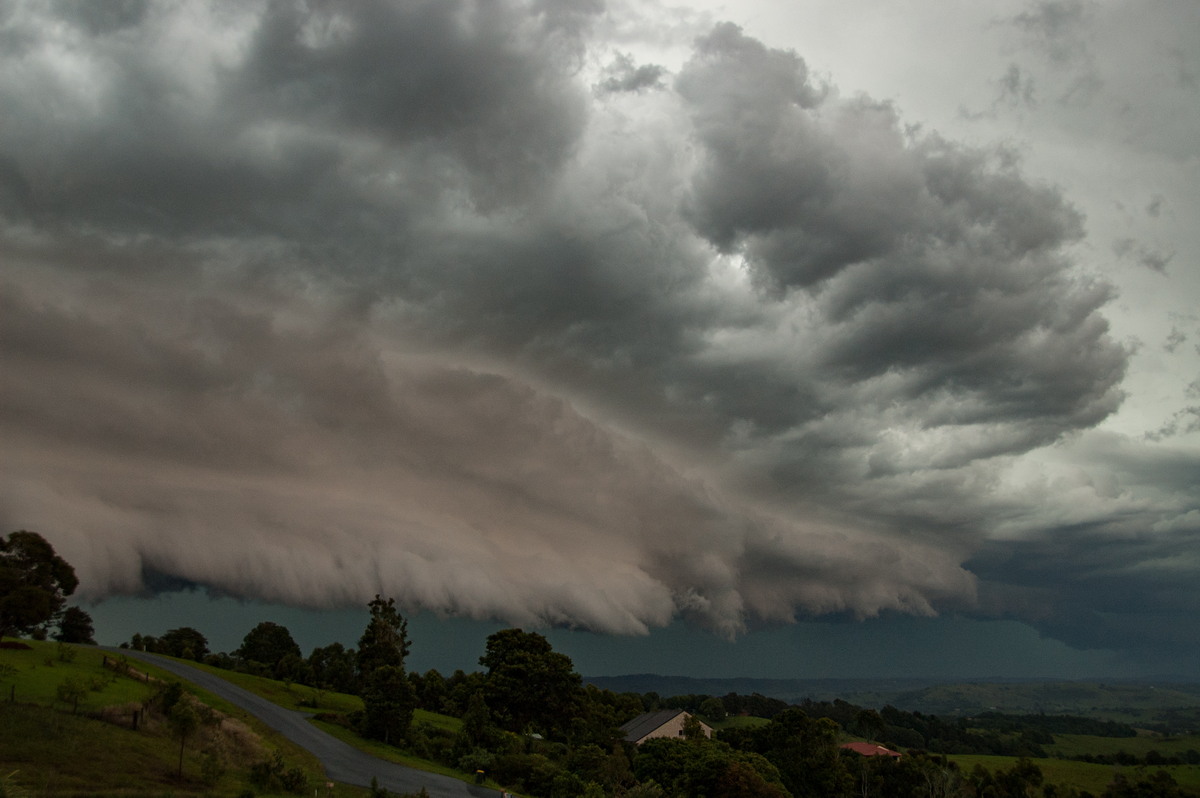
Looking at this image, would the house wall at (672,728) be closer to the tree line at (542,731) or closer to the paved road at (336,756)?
the tree line at (542,731)

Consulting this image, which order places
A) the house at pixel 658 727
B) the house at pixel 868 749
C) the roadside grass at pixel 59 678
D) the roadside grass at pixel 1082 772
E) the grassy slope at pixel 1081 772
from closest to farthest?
the roadside grass at pixel 59 678 → the house at pixel 658 727 → the house at pixel 868 749 → the roadside grass at pixel 1082 772 → the grassy slope at pixel 1081 772

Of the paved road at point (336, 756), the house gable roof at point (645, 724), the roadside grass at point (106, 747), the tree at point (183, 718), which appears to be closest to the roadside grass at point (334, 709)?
the paved road at point (336, 756)

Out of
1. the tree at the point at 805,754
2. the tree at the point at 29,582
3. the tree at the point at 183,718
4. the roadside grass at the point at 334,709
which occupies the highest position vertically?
the tree at the point at 29,582

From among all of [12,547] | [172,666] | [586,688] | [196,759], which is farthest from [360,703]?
[196,759]

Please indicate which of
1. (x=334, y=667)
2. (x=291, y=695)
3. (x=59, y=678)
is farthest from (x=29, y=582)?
(x=334, y=667)

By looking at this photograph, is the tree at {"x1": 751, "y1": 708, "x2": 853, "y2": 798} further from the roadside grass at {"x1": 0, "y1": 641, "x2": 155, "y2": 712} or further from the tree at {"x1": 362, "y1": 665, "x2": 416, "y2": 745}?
the roadside grass at {"x1": 0, "y1": 641, "x2": 155, "y2": 712}

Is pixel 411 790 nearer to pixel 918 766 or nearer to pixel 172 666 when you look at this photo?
pixel 172 666

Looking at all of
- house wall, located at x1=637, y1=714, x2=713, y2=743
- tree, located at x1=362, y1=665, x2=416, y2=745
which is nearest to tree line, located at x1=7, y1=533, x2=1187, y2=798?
tree, located at x1=362, y1=665, x2=416, y2=745

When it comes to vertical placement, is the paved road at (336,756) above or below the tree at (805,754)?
above
